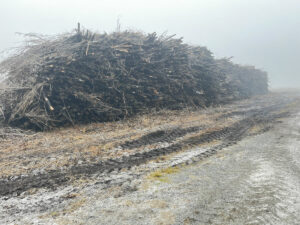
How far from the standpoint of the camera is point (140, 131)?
568 centimetres

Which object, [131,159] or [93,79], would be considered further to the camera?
[93,79]

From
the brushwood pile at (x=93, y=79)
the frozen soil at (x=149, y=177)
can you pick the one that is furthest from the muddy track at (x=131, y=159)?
the brushwood pile at (x=93, y=79)

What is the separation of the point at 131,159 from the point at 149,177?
79 centimetres

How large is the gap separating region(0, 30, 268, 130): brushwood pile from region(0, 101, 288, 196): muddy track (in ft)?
8.43

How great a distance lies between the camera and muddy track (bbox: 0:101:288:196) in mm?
2904

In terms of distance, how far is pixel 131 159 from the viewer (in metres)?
3.80

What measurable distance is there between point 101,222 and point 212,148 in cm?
312

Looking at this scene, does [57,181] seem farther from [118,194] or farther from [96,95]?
[96,95]

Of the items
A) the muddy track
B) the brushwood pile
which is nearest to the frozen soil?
the muddy track

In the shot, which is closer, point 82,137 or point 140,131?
point 82,137

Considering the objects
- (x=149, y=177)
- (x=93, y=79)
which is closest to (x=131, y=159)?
(x=149, y=177)

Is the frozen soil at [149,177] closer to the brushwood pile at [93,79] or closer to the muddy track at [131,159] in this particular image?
the muddy track at [131,159]

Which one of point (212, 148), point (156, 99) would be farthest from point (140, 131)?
point (156, 99)

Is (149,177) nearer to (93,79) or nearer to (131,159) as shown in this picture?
(131,159)
